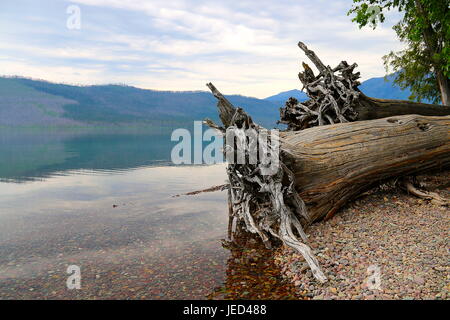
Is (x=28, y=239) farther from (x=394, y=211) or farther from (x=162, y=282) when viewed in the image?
(x=394, y=211)

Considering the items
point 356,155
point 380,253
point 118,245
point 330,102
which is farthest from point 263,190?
point 330,102

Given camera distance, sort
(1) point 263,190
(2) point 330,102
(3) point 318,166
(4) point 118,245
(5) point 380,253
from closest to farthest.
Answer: (5) point 380,253, (1) point 263,190, (3) point 318,166, (4) point 118,245, (2) point 330,102

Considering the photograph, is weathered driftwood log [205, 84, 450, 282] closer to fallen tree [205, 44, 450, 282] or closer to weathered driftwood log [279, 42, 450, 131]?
fallen tree [205, 44, 450, 282]

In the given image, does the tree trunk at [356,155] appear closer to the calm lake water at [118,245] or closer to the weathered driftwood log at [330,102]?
the weathered driftwood log at [330,102]

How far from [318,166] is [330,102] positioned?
4.57 metres

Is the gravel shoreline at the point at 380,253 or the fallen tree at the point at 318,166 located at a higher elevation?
the fallen tree at the point at 318,166

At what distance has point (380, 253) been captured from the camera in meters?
7.02

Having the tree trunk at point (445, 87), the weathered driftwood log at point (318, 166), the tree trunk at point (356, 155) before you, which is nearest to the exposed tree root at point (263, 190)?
the weathered driftwood log at point (318, 166)

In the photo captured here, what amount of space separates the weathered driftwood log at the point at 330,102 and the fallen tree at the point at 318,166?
20 cm

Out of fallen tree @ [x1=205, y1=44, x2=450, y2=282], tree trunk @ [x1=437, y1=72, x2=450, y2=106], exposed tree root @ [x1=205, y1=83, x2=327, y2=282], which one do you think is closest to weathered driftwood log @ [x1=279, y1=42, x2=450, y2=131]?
fallen tree @ [x1=205, y1=44, x2=450, y2=282]

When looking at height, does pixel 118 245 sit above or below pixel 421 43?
below

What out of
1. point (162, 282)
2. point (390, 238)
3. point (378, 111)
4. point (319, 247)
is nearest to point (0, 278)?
point (162, 282)

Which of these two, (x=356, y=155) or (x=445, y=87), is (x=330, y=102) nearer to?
(x=356, y=155)

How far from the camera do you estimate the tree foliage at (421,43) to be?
49.9 feet
